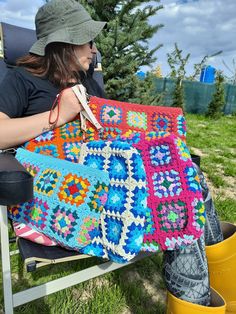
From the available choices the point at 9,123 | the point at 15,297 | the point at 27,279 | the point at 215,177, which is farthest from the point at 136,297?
the point at 215,177

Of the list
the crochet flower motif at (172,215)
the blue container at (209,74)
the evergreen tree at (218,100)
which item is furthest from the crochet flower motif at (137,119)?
the blue container at (209,74)

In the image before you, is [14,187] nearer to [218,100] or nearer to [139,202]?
[139,202]

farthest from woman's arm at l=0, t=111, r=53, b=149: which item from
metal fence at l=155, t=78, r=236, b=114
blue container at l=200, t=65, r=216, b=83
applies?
blue container at l=200, t=65, r=216, b=83

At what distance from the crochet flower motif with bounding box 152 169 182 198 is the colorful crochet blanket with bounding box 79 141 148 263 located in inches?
1.8

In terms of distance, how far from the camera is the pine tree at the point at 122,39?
420 centimetres

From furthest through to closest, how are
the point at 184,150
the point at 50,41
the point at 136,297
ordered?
the point at 136,297 → the point at 50,41 → the point at 184,150

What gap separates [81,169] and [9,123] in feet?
1.03

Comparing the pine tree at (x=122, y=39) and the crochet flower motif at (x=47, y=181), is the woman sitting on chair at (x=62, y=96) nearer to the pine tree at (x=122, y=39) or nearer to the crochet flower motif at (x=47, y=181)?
the crochet flower motif at (x=47, y=181)

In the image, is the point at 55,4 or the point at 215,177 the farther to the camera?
the point at 215,177

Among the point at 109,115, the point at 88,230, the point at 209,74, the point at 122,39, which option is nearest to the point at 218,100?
the point at 209,74

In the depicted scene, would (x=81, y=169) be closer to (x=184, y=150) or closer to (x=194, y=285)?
(x=184, y=150)

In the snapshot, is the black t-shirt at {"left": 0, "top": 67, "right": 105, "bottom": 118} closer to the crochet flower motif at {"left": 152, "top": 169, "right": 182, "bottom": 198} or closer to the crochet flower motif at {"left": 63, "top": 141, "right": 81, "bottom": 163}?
the crochet flower motif at {"left": 63, "top": 141, "right": 81, "bottom": 163}

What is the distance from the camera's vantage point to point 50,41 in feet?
3.88

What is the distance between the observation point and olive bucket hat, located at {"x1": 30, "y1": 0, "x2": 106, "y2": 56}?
1214mm
